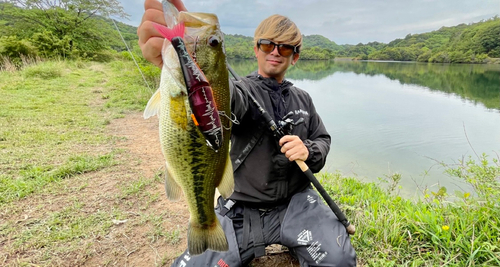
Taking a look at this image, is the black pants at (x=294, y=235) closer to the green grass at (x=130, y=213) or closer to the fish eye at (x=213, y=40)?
the green grass at (x=130, y=213)

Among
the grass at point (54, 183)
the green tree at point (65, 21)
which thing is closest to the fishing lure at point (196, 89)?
the grass at point (54, 183)

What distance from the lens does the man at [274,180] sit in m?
2.10

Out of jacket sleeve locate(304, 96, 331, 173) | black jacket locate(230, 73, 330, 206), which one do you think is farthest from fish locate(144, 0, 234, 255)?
jacket sleeve locate(304, 96, 331, 173)

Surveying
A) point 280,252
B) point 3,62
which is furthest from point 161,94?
point 3,62

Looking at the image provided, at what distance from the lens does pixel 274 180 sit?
2309 mm

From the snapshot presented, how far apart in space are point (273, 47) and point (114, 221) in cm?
274

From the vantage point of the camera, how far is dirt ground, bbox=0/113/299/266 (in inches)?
98.1

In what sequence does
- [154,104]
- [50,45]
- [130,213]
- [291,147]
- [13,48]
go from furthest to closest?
1. [50,45]
2. [13,48]
3. [130,213]
4. [291,147]
5. [154,104]

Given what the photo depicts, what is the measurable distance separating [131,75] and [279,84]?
15872 millimetres

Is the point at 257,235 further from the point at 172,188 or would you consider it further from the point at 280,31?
the point at 280,31

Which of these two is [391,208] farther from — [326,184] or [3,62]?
[3,62]

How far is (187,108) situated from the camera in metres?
1.32

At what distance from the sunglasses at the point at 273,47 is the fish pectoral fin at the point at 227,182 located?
4.46 feet

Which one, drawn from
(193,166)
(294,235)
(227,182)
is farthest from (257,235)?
(193,166)
